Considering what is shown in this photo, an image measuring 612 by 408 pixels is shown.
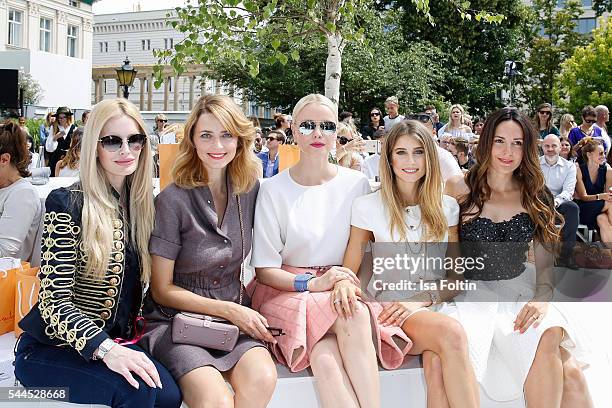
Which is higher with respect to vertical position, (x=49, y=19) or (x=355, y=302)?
(x=49, y=19)

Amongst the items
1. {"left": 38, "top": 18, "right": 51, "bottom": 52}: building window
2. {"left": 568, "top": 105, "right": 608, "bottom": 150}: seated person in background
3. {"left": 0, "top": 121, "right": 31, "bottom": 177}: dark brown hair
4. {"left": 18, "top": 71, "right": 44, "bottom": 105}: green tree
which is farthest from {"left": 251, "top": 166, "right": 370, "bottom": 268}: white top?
{"left": 38, "top": 18, "right": 51, "bottom": 52}: building window

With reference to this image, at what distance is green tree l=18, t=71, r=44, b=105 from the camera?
3095 centimetres

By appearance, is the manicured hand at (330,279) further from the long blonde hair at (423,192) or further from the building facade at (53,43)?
the building facade at (53,43)

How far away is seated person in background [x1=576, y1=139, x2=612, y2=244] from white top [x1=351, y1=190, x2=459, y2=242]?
4.50 m

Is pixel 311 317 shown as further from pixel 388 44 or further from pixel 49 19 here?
pixel 49 19

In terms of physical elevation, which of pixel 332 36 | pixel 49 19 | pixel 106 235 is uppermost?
pixel 49 19

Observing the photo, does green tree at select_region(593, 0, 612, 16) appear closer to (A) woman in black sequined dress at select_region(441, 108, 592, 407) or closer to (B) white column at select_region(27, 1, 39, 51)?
(B) white column at select_region(27, 1, 39, 51)

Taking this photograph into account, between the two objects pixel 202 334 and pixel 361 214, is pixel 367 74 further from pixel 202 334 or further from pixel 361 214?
pixel 202 334

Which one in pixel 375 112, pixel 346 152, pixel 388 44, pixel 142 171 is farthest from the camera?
pixel 388 44

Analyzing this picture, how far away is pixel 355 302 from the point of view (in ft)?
8.82

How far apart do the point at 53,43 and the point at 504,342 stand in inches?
1643

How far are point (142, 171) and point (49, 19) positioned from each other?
4183 cm

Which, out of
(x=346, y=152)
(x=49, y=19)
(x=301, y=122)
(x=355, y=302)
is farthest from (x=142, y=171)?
(x=49, y=19)

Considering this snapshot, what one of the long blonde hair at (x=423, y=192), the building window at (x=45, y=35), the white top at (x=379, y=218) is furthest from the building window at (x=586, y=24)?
the white top at (x=379, y=218)
